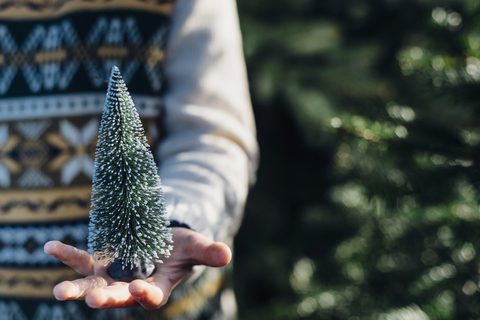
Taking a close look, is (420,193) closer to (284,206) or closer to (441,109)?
(441,109)

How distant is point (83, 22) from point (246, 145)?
1.00 feet

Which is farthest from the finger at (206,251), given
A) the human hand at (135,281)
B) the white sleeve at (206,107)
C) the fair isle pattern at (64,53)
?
the fair isle pattern at (64,53)

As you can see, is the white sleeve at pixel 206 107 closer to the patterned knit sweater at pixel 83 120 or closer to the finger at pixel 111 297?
the patterned knit sweater at pixel 83 120

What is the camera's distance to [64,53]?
0.43 metres

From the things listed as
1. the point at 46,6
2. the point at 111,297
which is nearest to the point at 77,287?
the point at 111,297

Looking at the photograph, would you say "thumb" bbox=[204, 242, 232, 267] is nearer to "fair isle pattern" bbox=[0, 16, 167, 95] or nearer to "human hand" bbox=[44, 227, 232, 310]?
"human hand" bbox=[44, 227, 232, 310]

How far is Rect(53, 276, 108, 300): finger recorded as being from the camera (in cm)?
24

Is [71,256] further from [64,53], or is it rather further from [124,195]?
[64,53]

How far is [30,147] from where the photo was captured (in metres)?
0.44

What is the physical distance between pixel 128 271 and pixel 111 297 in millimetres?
36

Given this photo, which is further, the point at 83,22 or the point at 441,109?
the point at 441,109

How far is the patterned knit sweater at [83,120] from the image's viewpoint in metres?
0.43

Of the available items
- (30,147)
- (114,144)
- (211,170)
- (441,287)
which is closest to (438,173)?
(441,287)

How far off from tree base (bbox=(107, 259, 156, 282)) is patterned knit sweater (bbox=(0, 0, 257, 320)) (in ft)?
0.31
